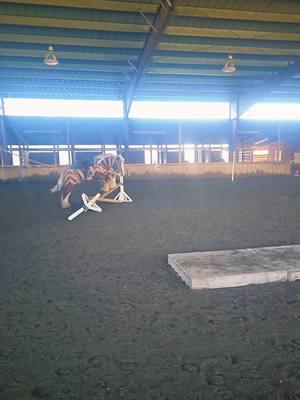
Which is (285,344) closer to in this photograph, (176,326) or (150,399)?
(176,326)

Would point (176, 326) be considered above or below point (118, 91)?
below

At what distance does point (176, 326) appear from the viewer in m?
2.06

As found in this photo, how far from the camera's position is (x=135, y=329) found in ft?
6.66

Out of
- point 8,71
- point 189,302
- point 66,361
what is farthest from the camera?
point 8,71

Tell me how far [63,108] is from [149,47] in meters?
10.8

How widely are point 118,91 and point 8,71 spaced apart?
23.5 ft

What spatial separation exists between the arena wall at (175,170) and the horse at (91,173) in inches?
362

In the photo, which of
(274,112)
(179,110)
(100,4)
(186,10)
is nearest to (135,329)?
(100,4)

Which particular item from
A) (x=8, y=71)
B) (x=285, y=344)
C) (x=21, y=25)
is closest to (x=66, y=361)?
(x=285, y=344)

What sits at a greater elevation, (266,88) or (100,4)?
(100,4)

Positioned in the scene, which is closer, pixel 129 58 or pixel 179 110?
pixel 129 58

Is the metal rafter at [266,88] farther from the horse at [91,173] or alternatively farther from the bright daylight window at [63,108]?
the horse at [91,173]

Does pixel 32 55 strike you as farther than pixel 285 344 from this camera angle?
Yes

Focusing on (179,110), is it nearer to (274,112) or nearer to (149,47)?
(274,112)
